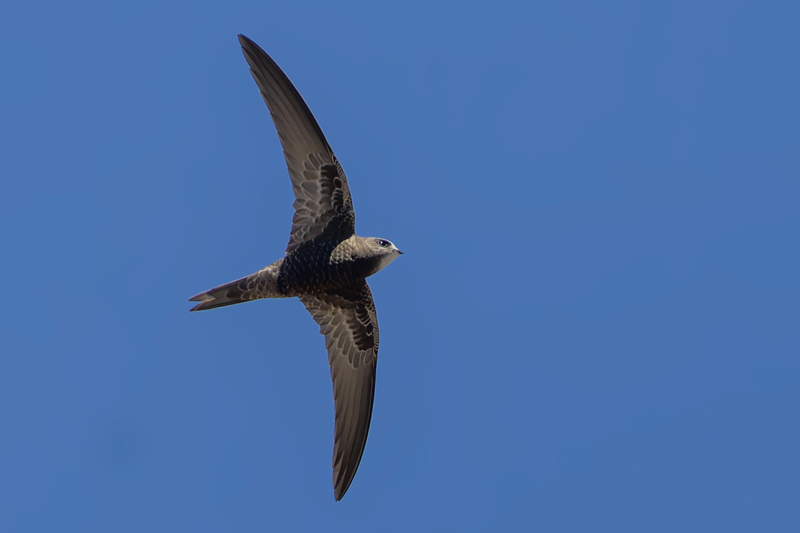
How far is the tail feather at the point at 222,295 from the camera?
10.2 meters

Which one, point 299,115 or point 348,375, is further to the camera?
point 348,375

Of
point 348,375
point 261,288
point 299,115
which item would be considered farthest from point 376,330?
point 299,115

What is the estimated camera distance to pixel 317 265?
10352mm

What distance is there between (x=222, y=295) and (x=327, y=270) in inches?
38.8

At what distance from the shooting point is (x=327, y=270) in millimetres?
10367

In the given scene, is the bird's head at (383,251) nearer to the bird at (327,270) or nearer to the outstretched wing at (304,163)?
the bird at (327,270)

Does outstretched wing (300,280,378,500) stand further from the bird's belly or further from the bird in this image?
the bird's belly

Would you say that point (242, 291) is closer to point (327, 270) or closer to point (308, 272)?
point (308, 272)

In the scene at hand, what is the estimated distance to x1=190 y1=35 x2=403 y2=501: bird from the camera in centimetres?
1003

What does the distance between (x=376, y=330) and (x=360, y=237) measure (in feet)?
3.31

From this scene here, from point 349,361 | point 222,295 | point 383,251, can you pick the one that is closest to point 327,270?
point 383,251

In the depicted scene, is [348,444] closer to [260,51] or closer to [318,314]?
[318,314]

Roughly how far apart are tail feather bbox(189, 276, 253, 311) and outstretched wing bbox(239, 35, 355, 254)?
1.79ft

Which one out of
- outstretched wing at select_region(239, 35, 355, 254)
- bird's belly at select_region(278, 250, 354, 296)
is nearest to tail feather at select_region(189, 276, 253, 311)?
bird's belly at select_region(278, 250, 354, 296)
